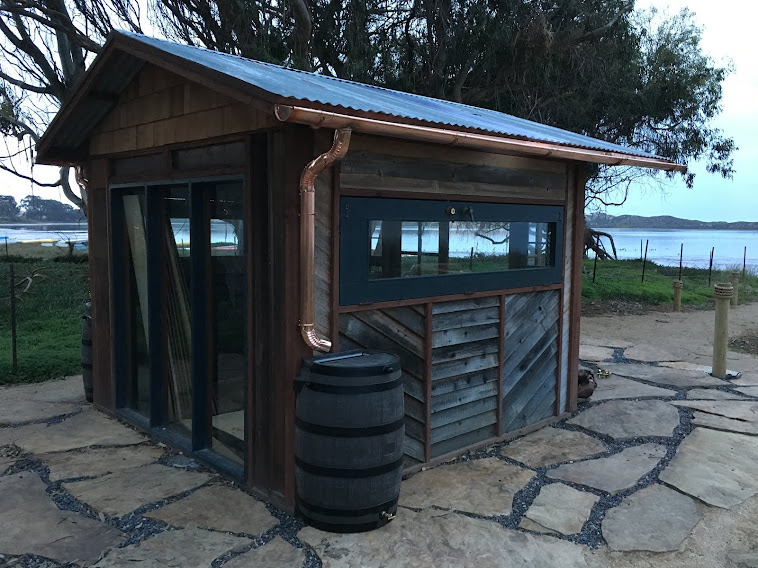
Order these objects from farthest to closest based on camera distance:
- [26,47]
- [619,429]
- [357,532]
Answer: [26,47]
[619,429]
[357,532]

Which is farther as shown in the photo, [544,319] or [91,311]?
[91,311]

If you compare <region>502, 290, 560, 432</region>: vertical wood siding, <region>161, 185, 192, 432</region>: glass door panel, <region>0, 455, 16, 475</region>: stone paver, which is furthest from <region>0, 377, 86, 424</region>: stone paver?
<region>502, 290, 560, 432</region>: vertical wood siding

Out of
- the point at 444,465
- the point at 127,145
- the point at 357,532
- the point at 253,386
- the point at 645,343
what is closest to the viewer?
the point at 357,532

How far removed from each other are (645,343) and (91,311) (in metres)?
7.40

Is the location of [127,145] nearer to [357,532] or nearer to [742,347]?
[357,532]

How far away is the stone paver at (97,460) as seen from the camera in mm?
4223

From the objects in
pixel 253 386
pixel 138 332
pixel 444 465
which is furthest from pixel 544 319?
pixel 138 332

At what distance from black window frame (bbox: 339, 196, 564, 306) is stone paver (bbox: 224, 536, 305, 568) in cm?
138

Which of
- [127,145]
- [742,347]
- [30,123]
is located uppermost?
[30,123]

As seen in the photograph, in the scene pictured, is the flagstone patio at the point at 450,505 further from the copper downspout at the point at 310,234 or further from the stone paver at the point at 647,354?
the stone paver at the point at 647,354

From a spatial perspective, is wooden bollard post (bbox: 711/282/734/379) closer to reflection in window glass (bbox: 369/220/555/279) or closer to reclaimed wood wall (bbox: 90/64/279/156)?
reflection in window glass (bbox: 369/220/555/279)

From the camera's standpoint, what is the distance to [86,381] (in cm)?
576

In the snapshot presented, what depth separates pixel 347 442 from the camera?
3348mm

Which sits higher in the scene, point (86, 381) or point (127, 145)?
point (127, 145)
